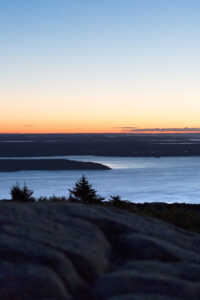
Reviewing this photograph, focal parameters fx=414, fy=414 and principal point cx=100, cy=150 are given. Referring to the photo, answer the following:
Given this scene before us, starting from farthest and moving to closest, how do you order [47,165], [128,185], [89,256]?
[47,165] → [128,185] → [89,256]

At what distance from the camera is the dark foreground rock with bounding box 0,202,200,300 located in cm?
416

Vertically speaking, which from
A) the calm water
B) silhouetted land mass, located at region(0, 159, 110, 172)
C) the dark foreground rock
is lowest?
the calm water

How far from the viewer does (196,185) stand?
39.7 meters

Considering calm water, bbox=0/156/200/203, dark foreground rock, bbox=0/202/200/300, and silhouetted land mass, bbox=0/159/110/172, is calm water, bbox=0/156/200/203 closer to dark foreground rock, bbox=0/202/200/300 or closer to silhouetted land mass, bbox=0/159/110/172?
silhouetted land mass, bbox=0/159/110/172

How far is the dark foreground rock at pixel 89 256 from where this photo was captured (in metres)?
4.16

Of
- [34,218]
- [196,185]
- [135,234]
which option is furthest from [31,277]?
[196,185]

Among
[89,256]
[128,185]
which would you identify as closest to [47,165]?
[128,185]

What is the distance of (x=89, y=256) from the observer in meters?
4.73

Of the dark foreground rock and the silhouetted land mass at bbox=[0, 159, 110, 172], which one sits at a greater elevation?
the dark foreground rock

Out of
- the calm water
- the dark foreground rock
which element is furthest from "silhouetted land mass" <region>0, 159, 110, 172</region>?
the dark foreground rock

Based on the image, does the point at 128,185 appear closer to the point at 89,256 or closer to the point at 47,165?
the point at 47,165

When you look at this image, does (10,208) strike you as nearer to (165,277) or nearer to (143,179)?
(165,277)

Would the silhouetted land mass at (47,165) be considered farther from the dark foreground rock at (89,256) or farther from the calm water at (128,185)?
the dark foreground rock at (89,256)

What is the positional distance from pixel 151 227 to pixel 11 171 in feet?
174
